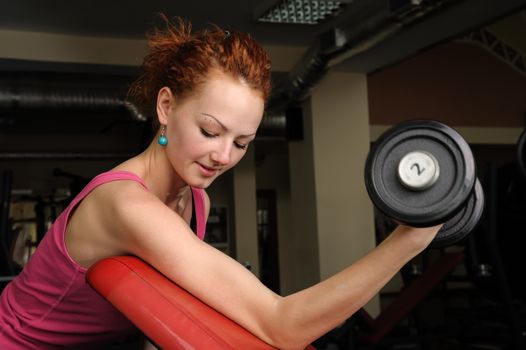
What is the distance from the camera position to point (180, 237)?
76 cm

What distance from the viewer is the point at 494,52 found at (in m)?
7.18

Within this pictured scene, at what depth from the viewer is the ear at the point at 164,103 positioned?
0.93 m

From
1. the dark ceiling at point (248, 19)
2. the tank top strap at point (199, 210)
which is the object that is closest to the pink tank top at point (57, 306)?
the tank top strap at point (199, 210)

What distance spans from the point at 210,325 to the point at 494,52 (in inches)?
285

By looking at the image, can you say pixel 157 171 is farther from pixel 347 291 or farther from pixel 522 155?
pixel 522 155

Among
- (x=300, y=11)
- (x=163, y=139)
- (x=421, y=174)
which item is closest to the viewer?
(x=421, y=174)

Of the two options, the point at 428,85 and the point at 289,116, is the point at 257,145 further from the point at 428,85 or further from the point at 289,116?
the point at 289,116

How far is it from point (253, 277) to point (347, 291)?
0.12 meters

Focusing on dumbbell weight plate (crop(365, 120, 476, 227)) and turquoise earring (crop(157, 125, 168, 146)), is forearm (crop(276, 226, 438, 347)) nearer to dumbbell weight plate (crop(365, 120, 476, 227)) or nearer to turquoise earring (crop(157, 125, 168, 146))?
dumbbell weight plate (crop(365, 120, 476, 227))

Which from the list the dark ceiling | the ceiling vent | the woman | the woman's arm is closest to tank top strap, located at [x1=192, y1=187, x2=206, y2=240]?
the woman

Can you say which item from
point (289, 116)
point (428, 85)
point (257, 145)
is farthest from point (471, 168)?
point (257, 145)

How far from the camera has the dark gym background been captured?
3.37m

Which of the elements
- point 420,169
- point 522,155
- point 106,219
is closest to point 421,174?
point 420,169

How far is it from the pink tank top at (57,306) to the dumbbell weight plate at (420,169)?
36cm
